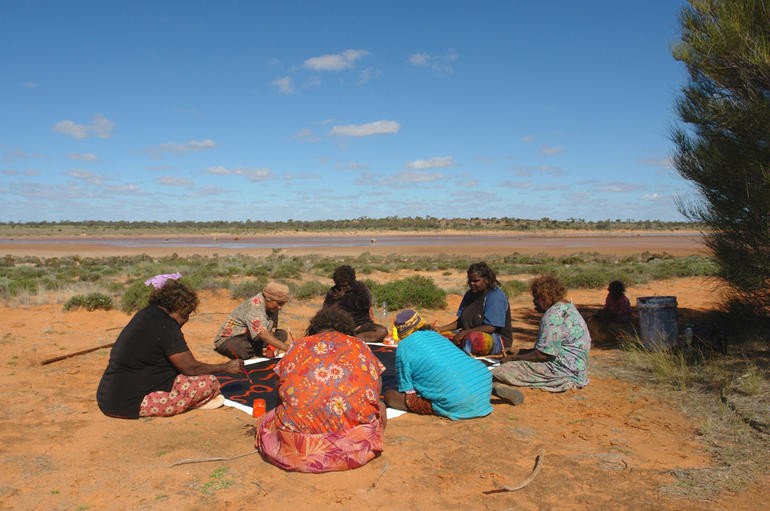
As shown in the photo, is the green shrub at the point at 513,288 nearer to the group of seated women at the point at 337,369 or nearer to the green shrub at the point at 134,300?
the group of seated women at the point at 337,369

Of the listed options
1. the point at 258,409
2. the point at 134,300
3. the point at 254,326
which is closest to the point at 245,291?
the point at 134,300

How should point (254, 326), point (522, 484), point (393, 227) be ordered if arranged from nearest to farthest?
point (522, 484) → point (254, 326) → point (393, 227)

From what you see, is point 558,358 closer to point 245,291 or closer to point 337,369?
point 337,369

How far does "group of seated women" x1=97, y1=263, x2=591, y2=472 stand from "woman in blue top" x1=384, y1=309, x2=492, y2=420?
0.01 m

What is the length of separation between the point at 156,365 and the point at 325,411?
2067 mm

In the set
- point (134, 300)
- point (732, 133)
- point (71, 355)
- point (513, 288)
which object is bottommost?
point (71, 355)

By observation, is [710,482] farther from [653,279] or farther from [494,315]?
[653,279]

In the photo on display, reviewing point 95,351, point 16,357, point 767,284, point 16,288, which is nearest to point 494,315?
point 767,284

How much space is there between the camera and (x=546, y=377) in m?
6.15

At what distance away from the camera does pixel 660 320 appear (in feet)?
25.7

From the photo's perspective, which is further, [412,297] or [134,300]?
[412,297]

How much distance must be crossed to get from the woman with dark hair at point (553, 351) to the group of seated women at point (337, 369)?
0.01 metres

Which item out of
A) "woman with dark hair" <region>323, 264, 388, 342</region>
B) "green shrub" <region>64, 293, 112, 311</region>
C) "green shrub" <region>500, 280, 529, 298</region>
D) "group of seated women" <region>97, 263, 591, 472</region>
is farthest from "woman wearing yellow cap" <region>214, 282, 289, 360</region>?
"green shrub" <region>500, 280, 529, 298</region>

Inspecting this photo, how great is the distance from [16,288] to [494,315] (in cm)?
1455
